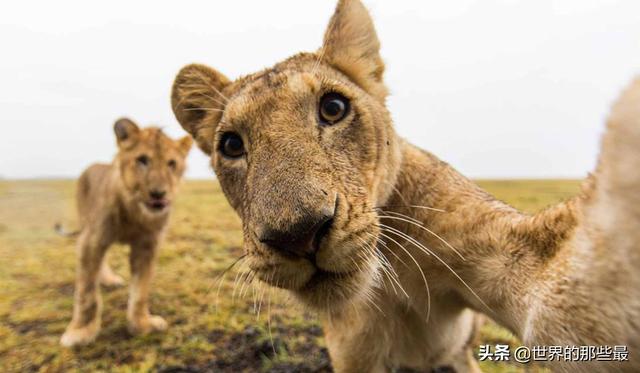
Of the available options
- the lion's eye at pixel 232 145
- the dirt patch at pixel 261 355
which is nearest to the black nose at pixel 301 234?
the lion's eye at pixel 232 145

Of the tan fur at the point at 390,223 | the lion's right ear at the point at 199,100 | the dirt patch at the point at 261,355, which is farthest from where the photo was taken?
the dirt patch at the point at 261,355

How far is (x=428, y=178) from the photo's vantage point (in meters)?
2.90

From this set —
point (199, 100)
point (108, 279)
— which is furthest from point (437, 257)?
point (108, 279)

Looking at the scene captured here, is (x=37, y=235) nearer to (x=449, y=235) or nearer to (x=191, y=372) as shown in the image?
(x=191, y=372)

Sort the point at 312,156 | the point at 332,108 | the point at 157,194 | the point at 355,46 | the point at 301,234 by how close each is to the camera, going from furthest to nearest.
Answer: the point at 157,194, the point at 355,46, the point at 332,108, the point at 312,156, the point at 301,234

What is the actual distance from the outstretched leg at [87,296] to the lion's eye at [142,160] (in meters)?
0.95

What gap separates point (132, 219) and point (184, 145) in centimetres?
119

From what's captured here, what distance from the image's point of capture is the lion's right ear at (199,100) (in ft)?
11.4

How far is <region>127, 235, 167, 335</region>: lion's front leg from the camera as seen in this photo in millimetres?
5121

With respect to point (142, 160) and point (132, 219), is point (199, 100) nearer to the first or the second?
point (142, 160)

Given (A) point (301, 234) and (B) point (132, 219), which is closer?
(A) point (301, 234)

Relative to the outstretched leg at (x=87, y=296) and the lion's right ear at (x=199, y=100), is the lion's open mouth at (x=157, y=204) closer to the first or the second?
the outstretched leg at (x=87, y=296)

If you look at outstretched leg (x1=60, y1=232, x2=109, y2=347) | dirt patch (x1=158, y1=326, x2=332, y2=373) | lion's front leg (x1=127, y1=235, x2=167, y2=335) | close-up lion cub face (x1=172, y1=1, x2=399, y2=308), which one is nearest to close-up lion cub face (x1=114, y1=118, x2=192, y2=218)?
lion's front leg (x1=127, y1=235, x2=167, y2=335)

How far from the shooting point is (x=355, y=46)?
3148 millimetres
